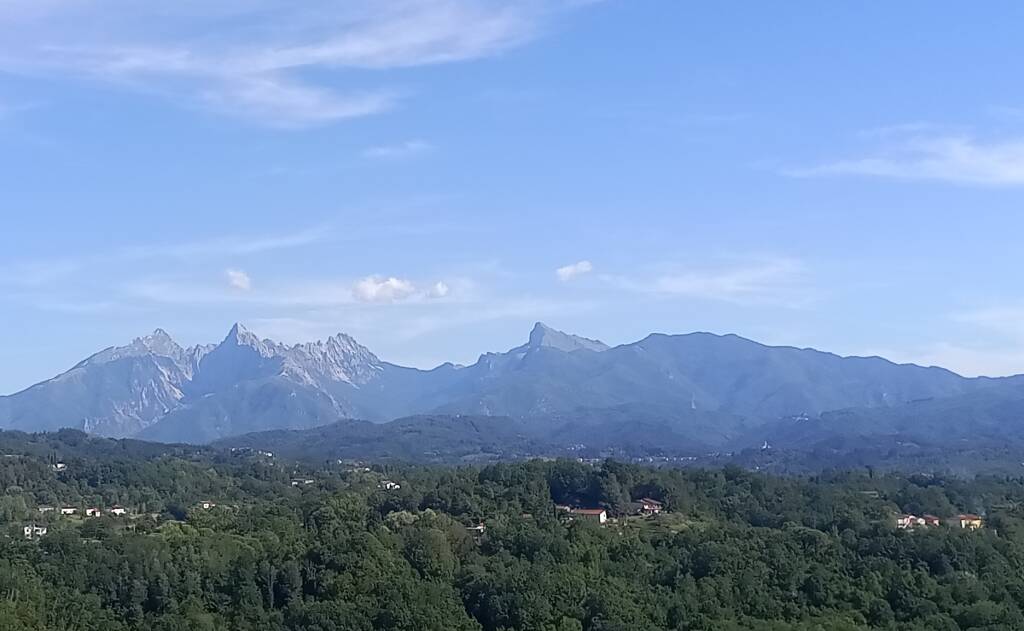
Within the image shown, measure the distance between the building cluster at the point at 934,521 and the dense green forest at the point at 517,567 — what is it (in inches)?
32.1

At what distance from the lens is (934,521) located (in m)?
50.8

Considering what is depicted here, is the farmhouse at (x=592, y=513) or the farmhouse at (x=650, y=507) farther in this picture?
the farmhouse at (x=650, y=507)

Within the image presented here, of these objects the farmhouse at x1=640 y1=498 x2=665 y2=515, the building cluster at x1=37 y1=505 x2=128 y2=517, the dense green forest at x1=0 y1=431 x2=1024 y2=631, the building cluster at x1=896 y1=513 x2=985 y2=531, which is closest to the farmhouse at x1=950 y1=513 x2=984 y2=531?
the building cluster at x1=896 y1=513 x2=985 y2=531

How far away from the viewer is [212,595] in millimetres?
39000

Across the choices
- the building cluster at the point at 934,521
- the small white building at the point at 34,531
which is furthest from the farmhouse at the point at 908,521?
the small white building at the point at 34,531

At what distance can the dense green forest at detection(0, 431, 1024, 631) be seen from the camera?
35.9 meters

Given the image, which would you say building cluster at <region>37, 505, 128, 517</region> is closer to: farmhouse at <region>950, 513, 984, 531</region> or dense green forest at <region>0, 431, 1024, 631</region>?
dense green forest at <region>0, 431, 1024, 631</region>

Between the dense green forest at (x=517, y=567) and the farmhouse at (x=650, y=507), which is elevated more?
the farmhouse at (x=650, y=507)

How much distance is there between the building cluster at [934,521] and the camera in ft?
155

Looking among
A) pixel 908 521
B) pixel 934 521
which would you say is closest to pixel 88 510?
pixel 908 521

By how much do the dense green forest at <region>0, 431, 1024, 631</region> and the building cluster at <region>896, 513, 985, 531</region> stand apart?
2.68 ft

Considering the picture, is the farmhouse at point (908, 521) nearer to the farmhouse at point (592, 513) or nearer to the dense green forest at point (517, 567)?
the dense green forest at point (517, 567)

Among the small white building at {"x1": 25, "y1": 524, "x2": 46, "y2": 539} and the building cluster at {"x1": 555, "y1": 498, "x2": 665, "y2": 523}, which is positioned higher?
the building cluster at {"x1": 555, "y1": 498, "x2": 665, "y2": 523}

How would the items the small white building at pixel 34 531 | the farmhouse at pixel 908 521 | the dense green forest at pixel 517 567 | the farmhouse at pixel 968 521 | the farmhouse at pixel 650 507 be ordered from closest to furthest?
the dense green forest at pixel 517 567 → the farmhouse at pixel 908 521 → the farmhouse at pixel 968 521 → the small white building at pixel 34 531 → the farmhouse at pixel 650 507
